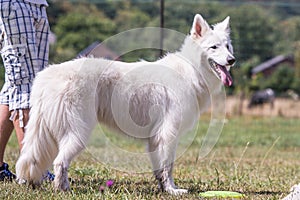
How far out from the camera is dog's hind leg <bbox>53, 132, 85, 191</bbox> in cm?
385

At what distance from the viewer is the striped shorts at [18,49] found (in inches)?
165

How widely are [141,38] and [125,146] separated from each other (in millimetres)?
5164

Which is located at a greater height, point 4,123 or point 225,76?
point 225,76

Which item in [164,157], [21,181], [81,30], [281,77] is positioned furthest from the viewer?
[281,77]

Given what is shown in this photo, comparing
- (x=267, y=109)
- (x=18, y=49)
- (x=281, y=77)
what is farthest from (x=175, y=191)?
(x=281, y=77)

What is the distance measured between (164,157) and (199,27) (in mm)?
1130

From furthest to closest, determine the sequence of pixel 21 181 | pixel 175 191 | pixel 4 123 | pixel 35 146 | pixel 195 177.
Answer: pixel 195 177 → pixel 4 123 → pixel 175 191 → pixel 21 181 → pixel 35 146

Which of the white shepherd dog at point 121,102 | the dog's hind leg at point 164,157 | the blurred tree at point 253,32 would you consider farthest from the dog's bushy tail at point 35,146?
the blurred tree at point 253,32

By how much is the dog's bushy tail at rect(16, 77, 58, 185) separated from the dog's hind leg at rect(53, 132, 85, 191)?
0.29 ft

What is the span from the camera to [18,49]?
421 cm

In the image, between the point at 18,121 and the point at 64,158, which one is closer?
the point at 64,158

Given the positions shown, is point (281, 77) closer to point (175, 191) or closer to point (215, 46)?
point (215, 46)

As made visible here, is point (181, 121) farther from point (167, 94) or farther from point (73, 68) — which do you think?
point (73, 68)

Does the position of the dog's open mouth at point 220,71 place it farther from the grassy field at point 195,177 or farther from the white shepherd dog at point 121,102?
the grassy field at point 195,177
